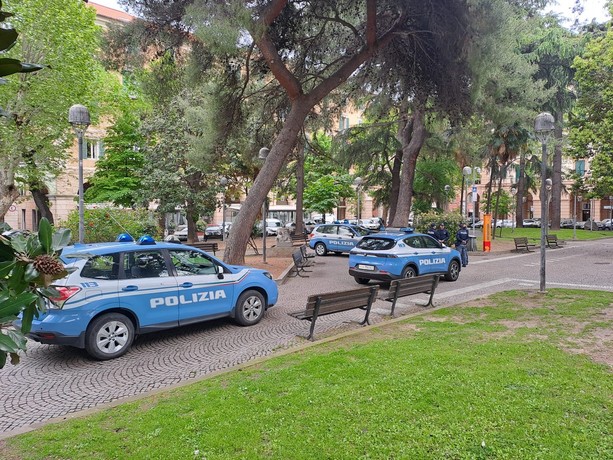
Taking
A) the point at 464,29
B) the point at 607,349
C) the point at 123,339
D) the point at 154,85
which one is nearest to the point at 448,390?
the point at 607,349

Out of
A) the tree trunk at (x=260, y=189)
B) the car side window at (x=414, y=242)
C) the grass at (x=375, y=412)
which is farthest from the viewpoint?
the tree trunk at (x=260, y=189)

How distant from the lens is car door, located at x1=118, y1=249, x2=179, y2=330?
6281 mm

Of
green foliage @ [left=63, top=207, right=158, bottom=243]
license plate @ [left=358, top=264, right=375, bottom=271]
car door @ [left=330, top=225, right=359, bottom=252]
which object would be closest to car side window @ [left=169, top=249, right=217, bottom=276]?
license plate @ [left=358, top=264, right=375, bottom=271]

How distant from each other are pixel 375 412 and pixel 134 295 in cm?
397

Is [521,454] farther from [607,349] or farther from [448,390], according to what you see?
[607,349]

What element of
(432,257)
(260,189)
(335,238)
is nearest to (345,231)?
(335,238)

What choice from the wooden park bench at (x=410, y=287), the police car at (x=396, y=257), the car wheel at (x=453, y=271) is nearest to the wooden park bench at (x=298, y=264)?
the police car at (x=396, y=257)

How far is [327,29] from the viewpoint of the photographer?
1566 cm

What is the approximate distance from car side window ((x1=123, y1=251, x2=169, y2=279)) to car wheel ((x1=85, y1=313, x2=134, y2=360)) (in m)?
0.65

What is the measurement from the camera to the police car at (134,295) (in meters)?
5.73

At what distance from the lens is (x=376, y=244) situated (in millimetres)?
12195

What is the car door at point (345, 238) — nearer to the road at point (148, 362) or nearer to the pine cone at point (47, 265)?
the road at point (148, 362)

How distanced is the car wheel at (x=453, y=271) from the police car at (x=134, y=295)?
7.66 metres

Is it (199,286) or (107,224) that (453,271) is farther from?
(107,224)
